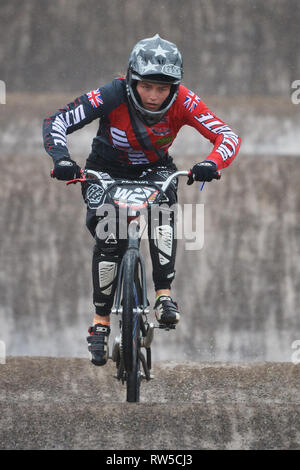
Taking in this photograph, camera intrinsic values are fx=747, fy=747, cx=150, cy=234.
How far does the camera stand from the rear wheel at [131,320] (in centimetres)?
451

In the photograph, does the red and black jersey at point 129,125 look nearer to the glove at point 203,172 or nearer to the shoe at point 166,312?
the glove at point 203,172

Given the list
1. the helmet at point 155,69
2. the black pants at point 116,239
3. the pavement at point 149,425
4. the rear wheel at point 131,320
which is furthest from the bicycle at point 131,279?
the helmet at point 155,69

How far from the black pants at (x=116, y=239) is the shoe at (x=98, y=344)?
0.11m

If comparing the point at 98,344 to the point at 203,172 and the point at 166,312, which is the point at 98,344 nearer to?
the point at 166,312

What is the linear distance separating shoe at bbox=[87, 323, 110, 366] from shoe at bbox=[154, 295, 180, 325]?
0.43 m

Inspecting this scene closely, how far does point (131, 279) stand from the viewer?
14.9 ft

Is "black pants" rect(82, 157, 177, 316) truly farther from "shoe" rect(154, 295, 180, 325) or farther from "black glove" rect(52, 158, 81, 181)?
"black glove" rect(52, 158, 81, 181)

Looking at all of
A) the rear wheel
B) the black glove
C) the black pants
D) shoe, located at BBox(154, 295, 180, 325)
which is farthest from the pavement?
the black glove

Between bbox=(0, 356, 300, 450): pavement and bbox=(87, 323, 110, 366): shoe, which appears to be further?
bbox=(87, 323, 110, 366): shoe

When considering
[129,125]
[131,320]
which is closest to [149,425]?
[131,320]

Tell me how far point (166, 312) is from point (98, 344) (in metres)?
0.53

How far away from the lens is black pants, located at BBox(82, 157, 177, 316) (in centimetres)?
488

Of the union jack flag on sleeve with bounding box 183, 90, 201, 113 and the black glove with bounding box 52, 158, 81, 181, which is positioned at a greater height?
the union jack flag on sleeve with bounding box 183, 90, 201, 113
